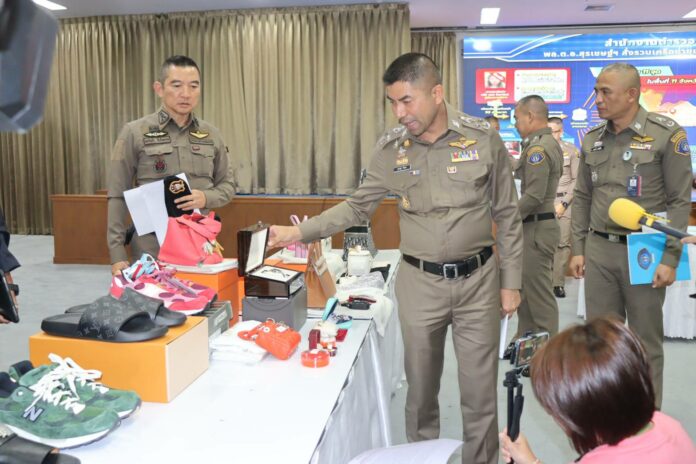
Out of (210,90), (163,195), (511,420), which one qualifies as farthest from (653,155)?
(210,90)

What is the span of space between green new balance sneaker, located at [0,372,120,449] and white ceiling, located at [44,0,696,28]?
6796 mm

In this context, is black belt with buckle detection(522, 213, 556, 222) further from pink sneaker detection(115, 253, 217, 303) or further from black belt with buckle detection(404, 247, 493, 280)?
pink sneaker detection(115, 253, 217, 303)

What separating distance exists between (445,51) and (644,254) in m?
6.56

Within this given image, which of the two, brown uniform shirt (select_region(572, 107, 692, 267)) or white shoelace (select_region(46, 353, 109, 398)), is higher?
brown uniform shirt (select_region(572, 107, 692, 267))

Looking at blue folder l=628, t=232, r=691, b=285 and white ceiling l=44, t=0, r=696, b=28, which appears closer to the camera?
blue folder l=628, t=232, r=691, b=285

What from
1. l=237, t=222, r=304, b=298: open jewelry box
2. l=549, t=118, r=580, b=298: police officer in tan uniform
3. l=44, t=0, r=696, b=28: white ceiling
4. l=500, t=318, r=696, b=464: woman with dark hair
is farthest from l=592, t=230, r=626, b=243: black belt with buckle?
l=44, t=0, r=696, b=28: white ceiling

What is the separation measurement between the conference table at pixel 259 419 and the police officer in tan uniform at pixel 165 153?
1045 millimetres

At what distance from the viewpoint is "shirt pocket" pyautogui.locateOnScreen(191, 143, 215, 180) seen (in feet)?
8.96

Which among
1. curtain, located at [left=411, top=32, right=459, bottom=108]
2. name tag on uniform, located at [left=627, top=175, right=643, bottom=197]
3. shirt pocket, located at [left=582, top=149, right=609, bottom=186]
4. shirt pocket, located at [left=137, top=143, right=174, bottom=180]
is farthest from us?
curtain, located at [left=411, top=32, right=459, bottom=108]

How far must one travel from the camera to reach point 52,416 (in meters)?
1.15

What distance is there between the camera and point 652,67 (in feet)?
25.7

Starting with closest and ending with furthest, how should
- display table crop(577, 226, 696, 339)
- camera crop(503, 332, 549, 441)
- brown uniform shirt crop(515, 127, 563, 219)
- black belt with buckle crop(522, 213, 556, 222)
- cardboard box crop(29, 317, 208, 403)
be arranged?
1. camera crop(503, 332, 549, 441)
2. cardboard box crop(29, 317, 208, 403)
3. brown uniform shirt crop(515, 127, 563, 219)
4. black belt with buckle crop(522, 213, 556, 222)
5. display table crop(577, 226, 696, 339)

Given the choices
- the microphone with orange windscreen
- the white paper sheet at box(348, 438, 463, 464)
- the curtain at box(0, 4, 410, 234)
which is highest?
the curtain at box(0, 4, 410, 234)

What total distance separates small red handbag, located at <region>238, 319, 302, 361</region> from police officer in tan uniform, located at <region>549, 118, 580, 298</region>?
3.53 m
